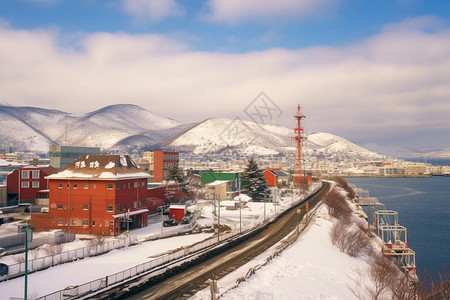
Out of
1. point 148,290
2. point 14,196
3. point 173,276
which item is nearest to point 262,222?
point 173,276

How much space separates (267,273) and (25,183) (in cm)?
5717

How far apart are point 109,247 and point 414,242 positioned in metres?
53.1

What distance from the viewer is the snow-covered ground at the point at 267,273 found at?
27531 millimetres

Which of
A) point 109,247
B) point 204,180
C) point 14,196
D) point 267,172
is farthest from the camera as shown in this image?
point 267,172

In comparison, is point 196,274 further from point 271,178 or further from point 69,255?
point 271,178

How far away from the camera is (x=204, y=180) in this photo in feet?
360

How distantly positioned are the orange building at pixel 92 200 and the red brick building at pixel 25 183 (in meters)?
20.0

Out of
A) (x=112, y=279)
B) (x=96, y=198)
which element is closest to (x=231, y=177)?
(x=96, y=198)

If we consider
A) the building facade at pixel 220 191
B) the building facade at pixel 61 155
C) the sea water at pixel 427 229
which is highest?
the building facade at pixel 61 155

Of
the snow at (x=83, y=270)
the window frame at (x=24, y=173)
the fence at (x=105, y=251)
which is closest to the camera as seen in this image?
the fence at (x=105, y=251)

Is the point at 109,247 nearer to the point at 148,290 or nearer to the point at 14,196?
the point at 148,290

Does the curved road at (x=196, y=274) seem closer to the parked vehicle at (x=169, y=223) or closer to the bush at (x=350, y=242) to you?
the bush at (x=350, y=242)

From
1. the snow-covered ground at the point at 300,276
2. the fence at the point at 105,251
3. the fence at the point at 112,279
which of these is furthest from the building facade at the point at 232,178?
the fence at the point at 112,279

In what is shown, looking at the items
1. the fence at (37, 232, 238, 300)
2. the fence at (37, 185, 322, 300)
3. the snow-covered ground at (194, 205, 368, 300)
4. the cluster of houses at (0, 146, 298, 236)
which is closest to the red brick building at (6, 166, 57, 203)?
the cluster of houses at (0, 146, 298, 236)
